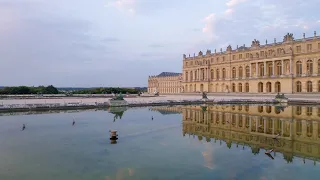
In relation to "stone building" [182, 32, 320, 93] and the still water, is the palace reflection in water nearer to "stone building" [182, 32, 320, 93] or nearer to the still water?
the still water

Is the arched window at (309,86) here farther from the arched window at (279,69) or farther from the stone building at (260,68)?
the arched window at (279,69)

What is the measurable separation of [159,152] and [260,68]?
206 ft

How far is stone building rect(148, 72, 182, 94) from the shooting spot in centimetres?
11550

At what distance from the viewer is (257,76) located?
7050cm

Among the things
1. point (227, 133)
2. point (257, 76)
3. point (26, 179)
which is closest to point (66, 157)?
point (26, 179)

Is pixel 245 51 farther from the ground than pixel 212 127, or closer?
farther from the ground

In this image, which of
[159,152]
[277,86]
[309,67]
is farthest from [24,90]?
[309,67]

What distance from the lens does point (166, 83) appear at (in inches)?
4811

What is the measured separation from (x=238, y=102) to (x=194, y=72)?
46094 mm

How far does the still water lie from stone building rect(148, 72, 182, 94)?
92.4 metres

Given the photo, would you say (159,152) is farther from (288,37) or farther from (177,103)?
(288,37)

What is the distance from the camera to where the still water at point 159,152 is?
11.2m

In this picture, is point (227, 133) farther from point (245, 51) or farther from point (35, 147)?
point (245, 51)

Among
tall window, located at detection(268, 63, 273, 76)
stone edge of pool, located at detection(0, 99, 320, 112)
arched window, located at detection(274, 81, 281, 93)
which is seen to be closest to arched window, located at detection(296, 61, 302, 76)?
arched window, located at detection(274, 81, 281, 93)
